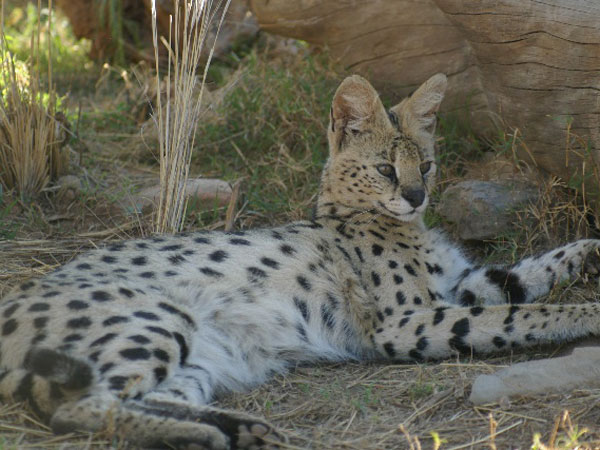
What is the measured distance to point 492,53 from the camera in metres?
5.36

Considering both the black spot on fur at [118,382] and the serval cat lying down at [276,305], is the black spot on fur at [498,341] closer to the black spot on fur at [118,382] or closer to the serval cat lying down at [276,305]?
the serval cat lying down at [276,305]

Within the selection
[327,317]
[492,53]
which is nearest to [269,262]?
[327,317]

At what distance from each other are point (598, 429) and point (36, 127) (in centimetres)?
452

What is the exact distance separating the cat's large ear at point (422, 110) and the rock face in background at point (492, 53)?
1.42 ft

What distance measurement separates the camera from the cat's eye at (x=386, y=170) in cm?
505

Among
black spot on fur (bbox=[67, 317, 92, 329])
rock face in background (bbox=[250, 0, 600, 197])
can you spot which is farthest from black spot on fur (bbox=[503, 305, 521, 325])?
black spot on fur (bbox=[67, 317, 92, 329])

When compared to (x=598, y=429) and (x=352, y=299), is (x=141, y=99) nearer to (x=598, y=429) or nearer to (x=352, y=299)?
(x=352, y=299)

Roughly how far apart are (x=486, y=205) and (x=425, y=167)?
2.37 ft

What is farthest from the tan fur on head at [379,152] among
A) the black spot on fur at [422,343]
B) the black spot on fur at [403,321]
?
the black spot on fur at [422,343]

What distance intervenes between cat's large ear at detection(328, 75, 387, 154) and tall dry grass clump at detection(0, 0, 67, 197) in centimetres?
222

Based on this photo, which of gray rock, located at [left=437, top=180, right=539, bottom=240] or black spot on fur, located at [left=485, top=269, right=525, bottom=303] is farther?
gray rock, located at [left=437, top=180, right=539, bottom=240]

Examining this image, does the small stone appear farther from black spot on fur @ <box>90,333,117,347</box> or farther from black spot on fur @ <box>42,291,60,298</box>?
black spot on fur @ <box>90,333,117,347</box>

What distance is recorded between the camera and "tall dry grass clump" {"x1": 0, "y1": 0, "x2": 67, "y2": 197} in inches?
240

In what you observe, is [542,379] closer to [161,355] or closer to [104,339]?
[161,355]
